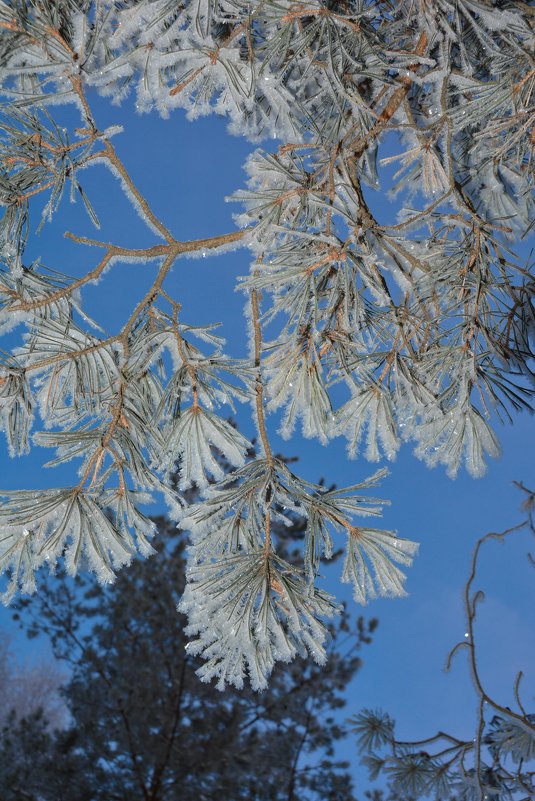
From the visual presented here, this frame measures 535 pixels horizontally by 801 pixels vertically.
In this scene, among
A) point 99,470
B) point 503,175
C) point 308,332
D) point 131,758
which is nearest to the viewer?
point 99,470

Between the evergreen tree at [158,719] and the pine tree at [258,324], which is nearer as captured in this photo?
the pine tree at [258,324]

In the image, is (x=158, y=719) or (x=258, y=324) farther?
(x=158, y=719)

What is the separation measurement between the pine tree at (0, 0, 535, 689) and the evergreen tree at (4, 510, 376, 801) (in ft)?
11.7

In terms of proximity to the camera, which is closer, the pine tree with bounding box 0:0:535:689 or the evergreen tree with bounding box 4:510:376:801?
the pine tree with bounding box 0:0:535:689

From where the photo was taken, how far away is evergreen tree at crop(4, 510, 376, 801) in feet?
15.8

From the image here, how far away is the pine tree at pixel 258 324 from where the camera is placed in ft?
3.70

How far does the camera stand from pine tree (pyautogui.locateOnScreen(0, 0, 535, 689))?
44.4 inches

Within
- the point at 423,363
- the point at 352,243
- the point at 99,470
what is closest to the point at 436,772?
the point at 423,363

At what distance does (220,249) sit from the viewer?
1.27m

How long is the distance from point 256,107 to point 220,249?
57 cm

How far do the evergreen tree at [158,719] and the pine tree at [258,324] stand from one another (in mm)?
3553

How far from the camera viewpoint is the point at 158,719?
16.6ft

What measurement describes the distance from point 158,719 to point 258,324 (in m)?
4.70

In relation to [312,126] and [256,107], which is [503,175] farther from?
[256,107]
